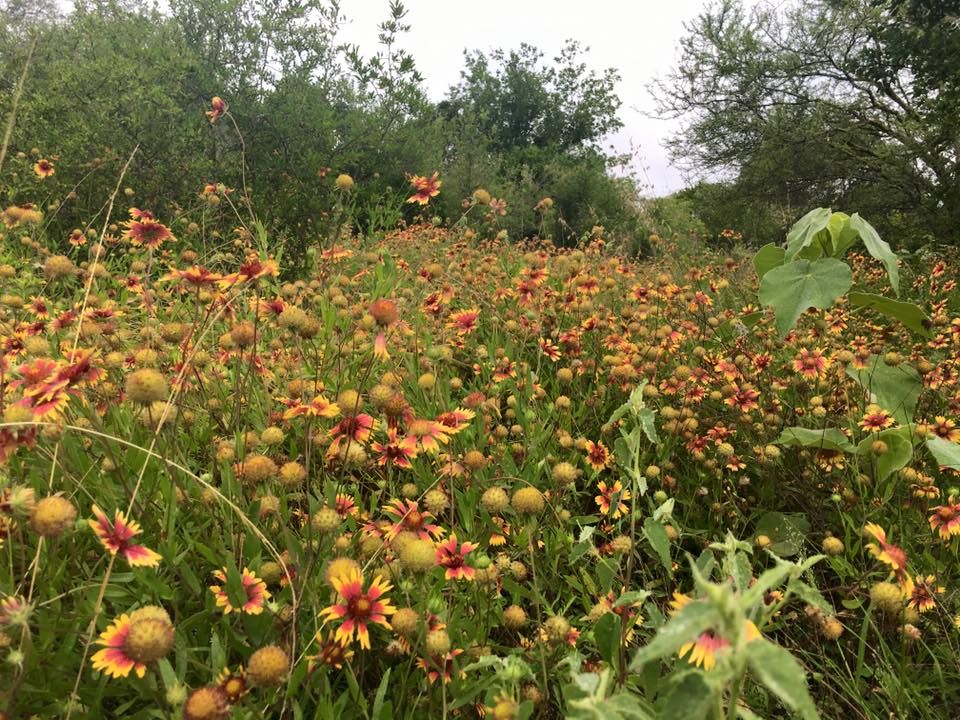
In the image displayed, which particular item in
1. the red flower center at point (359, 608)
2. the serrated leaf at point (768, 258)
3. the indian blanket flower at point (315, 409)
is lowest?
the red flower center at point (359, 608)

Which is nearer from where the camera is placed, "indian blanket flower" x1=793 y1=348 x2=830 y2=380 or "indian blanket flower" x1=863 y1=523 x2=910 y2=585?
"indian blanket flower" x1=863 y1=523 x2=910 y2=585

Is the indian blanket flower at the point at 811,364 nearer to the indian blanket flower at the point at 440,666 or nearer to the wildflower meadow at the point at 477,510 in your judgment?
the wildflower meadow at the point at 477,510

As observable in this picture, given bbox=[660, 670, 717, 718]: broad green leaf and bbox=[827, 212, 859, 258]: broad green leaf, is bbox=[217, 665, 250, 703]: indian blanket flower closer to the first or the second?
bbox=[660, 670, 717, 718]: broad green leaf

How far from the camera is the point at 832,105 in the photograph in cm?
970

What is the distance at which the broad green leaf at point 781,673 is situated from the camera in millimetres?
399

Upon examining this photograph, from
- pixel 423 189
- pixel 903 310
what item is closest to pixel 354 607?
pixel 903 310

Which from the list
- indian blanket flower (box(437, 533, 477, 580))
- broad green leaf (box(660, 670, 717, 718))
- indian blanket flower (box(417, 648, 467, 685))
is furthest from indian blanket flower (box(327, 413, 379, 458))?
broad green leaf (box(660, 670, 717, 718))

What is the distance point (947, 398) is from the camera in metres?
1.87

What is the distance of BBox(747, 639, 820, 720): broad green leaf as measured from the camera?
40 centimetres

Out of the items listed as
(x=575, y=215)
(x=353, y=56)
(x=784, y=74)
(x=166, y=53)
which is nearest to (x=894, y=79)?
(x=784, y=74)

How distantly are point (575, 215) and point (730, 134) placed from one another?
582 cm

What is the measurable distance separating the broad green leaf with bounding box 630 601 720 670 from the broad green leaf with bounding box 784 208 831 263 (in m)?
1.26

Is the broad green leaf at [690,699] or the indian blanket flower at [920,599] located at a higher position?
the broad green leaf at [690,699]

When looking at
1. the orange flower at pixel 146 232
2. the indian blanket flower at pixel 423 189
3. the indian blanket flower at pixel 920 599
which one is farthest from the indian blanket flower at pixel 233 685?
the indian blanket flower at pixel 423 189
